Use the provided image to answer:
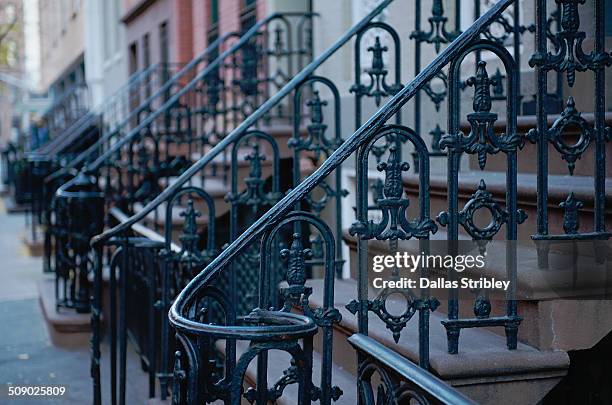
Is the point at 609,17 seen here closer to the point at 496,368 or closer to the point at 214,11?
the point at 496,368

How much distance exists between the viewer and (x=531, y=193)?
3.74m

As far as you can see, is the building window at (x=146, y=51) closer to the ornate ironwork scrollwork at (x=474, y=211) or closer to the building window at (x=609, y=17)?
the building window at (x=609, y=17)

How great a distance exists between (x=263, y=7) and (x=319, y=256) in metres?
5.39

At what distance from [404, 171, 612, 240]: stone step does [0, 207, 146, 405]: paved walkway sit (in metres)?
2.39

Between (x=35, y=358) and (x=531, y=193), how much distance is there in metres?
4.35

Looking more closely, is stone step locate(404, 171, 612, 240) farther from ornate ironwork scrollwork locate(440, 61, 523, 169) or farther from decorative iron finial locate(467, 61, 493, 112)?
decorative iron finial locate(467, 61, 493, 112)

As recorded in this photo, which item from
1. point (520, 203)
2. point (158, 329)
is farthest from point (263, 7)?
point (520, 203)

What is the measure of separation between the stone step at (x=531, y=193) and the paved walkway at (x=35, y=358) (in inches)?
94.1

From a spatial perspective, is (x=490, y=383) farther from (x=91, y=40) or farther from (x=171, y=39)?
(x=91, y=40)

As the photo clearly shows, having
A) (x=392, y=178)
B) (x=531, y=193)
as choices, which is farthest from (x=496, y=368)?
(x=531, y=193)

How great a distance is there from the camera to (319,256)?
512cm

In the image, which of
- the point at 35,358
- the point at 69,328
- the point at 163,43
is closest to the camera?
the point at 35,358

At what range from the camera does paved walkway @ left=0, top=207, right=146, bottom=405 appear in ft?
19.2

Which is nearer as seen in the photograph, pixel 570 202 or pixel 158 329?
pixel 570 202
